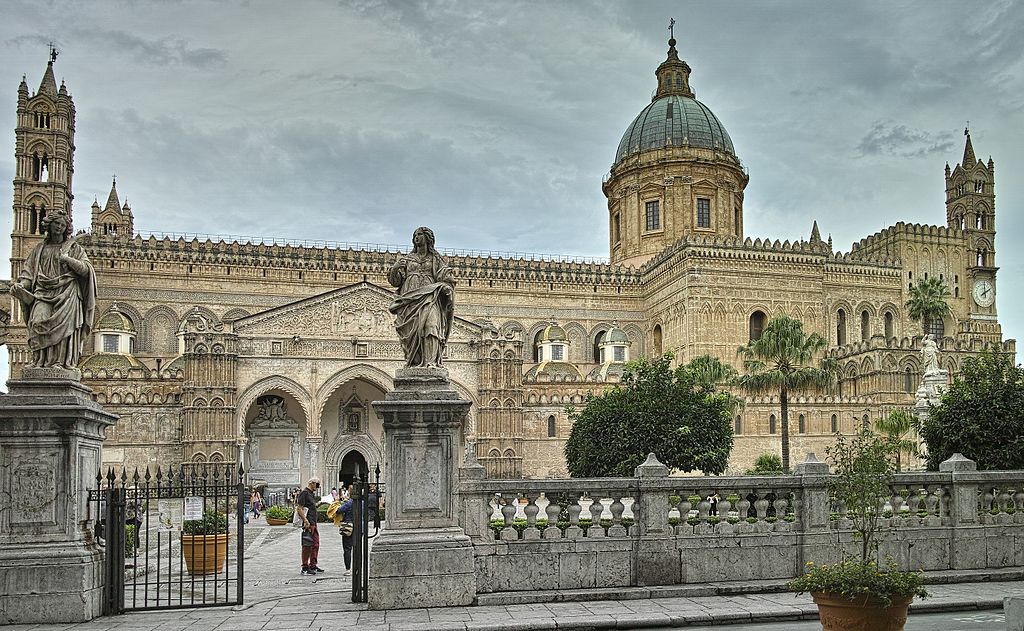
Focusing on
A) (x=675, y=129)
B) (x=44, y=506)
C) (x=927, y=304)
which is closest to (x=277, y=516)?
(x=44, y=506)

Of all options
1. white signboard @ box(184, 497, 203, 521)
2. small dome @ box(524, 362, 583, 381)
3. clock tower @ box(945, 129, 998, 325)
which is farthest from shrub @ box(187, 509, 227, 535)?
clock tower @ box(945, 129, 998, 325)

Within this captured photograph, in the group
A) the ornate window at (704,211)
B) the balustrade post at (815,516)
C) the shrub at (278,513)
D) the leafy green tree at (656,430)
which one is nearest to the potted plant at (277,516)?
the shrub at (278,513)

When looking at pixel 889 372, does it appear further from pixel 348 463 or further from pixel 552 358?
pixel 348 463

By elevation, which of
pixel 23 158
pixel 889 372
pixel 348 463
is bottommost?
pixel 348 463

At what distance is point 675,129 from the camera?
57.9m

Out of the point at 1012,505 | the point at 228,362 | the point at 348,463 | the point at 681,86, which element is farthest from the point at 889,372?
the point at 1012,505

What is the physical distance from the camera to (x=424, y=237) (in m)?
11.1

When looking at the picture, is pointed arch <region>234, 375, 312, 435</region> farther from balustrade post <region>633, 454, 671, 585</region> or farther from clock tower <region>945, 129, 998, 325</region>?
clock tower <region>945, 129, 998, 325</region>

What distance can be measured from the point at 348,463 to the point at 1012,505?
3496cm

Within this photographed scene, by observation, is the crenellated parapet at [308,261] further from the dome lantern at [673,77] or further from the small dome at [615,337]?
the dome lantern at [673,77]

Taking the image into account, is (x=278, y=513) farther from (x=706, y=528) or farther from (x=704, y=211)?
(x=704, y=211)

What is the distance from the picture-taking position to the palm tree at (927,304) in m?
56.0

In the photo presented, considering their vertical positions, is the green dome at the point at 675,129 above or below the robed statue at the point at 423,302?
above

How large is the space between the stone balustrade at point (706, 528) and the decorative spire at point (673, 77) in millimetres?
51633
